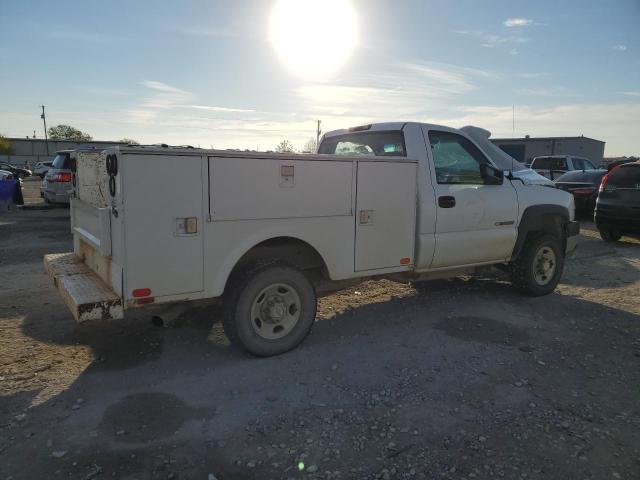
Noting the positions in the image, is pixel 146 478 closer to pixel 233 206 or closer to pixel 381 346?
pixel 233 206

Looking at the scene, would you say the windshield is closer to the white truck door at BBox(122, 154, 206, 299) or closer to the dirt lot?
the dirt lot

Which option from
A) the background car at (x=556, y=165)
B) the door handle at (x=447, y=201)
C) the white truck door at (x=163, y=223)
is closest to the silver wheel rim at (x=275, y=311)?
the white truck door at (x=163, y=223)

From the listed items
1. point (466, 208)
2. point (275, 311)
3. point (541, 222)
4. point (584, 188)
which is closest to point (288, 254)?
point (275, 311)

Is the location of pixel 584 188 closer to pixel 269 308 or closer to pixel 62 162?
pixel 269 308

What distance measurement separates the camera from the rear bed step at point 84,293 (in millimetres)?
3541

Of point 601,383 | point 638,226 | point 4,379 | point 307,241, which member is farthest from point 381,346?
point 638,226

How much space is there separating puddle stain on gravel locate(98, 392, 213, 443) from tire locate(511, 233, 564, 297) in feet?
14.7

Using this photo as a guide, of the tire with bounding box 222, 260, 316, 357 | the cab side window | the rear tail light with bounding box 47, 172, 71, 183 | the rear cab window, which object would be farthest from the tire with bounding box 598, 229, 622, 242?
the rear tail light with bounding box 47, 172, 71, 183

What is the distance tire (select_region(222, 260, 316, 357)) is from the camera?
4055 millimetres

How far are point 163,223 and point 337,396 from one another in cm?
184

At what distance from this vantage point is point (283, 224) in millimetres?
4168

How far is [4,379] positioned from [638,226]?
11.6 meters

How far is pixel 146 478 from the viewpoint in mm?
2664

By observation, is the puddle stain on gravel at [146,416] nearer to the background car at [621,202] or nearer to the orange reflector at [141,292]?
the orange reflector at [141,292]
